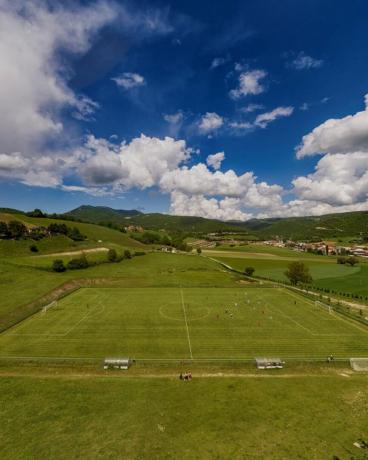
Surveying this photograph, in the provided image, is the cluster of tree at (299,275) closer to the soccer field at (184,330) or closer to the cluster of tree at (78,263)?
the soccer field at (184,330)

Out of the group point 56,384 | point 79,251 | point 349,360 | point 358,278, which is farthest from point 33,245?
point 358,278

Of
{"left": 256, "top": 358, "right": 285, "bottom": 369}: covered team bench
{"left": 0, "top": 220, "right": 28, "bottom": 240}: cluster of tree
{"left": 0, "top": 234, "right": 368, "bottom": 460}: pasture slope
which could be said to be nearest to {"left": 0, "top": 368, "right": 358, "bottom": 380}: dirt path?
{"left": 0, "top": 234, "right": 368, "bottom": 460}: pasture slope

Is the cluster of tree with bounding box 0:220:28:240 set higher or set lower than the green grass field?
higher

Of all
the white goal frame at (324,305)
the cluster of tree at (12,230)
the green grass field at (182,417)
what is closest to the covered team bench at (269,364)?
the green grass field at (182,417)

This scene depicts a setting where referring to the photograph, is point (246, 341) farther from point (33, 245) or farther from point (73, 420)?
point (33, 245)

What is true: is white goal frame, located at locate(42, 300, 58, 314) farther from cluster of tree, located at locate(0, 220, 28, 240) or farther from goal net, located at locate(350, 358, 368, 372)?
cluster of tree, located at locate(0, 220, 28, 240)
